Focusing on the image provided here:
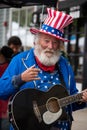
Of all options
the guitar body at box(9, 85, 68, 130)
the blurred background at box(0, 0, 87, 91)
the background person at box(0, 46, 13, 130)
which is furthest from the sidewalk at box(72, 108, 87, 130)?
the guitar body at box(9, 85, 68, 130)

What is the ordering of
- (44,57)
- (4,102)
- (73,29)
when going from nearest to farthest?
1. (44,57)
2. (4,102)
3. (73,29)

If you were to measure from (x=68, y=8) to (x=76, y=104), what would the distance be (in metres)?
8.31

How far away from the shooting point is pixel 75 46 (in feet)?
44.7

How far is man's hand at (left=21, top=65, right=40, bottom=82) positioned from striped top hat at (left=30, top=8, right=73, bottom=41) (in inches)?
15.2

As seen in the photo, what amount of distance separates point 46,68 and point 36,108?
14.8 inches

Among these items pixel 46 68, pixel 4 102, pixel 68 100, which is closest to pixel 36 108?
pixel 68 100

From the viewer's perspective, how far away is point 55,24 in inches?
149

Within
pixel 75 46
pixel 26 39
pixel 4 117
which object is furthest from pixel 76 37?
pixel 4 117

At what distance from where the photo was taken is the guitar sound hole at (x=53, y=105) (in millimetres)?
3617

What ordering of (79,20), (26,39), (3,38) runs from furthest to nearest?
1. (3,38)
2. (26,39)
3. (79,20)

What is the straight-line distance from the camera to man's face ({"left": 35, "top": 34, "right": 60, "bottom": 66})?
12.2ft

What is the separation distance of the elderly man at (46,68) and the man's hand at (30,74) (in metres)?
0.04

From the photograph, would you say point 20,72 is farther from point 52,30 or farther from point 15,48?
point 15,48

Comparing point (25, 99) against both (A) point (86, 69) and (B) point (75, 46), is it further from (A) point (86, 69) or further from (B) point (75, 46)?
(B) point (75, 46)
